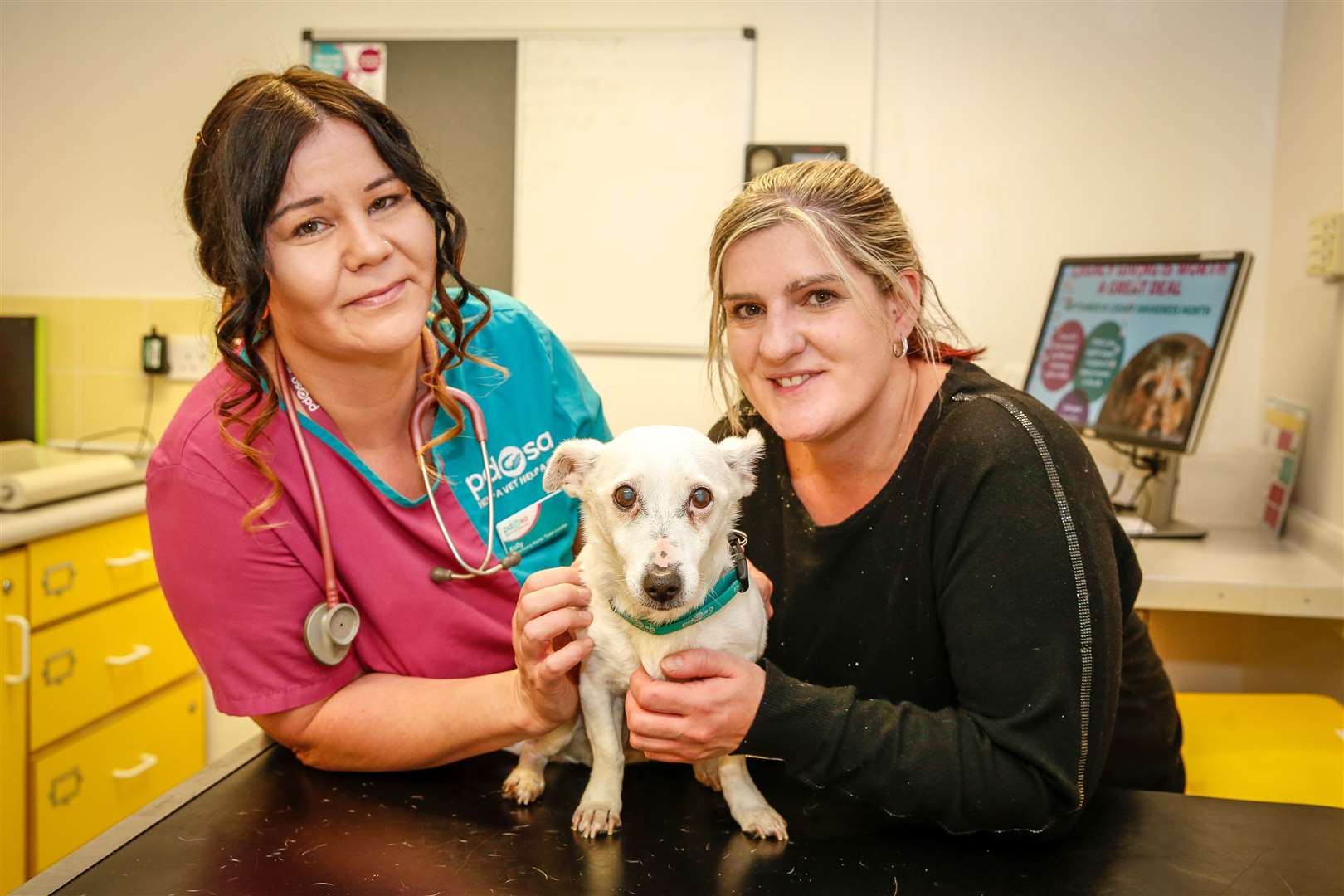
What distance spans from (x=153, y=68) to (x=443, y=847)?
3129 mm

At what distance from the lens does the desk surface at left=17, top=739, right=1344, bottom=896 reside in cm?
99

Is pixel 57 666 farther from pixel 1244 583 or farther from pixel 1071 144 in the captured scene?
pixel 1071 144

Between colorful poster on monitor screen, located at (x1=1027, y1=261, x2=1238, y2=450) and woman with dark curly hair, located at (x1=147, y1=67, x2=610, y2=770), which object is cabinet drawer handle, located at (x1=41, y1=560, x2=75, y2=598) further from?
colorful poster on monitor screen, located at (x1=1027, y1=261, x2=1238, y2=450)

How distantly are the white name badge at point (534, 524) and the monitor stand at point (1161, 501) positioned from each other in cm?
166

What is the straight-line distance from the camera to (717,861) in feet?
3.39

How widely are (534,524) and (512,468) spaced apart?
0.09m

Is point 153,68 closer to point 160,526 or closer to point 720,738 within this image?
point 160,526

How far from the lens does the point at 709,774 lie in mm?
1193

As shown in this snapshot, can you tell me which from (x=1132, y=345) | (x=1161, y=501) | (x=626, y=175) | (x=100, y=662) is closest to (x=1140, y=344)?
(x=1132, y=345)

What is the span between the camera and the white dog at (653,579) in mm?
1084

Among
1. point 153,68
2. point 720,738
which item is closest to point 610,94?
point 153,68

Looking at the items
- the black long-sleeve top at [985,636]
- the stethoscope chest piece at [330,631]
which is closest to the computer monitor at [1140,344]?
the black long-sleeve top at [985,636]

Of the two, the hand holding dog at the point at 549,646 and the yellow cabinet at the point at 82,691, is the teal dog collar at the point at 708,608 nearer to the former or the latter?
the hand holding dog at the point at 549,646

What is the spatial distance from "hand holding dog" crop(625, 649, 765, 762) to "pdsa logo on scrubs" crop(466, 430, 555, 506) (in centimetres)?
Result: 46
